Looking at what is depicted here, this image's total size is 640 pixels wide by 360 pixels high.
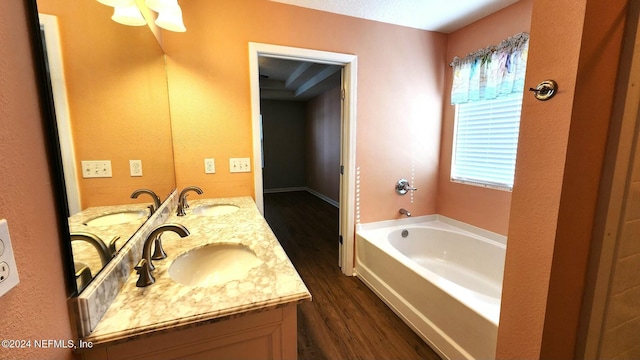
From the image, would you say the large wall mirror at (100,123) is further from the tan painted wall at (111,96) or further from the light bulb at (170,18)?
the light bulb at (170,18)

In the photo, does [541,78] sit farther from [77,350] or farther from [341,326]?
[341,326]

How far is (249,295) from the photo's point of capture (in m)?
0.78

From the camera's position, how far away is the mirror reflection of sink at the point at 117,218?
0.80 meters

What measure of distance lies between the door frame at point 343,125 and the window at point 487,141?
1086 mm

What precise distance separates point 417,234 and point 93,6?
276 centimetres

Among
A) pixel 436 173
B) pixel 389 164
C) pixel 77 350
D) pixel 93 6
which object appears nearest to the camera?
pixel 77 350

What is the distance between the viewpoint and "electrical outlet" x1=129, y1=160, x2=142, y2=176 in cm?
112

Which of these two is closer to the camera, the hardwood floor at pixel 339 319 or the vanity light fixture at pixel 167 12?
the vanity light fixture at pixel 167 12

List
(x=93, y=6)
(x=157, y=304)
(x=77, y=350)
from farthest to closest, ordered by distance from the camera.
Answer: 1. (x=93, y=6)
2. (x=157, y=304)
3. (x=77, y=350)

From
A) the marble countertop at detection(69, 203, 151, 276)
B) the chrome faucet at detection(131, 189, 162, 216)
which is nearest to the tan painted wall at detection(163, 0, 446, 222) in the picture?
the chrome faucet at detection(131, 189, 162, 216)

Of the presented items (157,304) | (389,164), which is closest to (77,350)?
(157,304)

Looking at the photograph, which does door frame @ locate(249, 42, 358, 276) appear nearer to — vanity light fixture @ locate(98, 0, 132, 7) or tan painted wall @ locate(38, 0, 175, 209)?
tan painted wall @ locate(38, 0, 175, 209)

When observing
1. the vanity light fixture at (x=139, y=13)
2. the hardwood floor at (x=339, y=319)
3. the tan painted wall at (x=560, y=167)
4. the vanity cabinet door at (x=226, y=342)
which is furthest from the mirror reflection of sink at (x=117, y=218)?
the tan painted wall at (x=560, y=167)

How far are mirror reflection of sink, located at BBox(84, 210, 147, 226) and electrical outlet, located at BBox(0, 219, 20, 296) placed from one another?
33 cm
